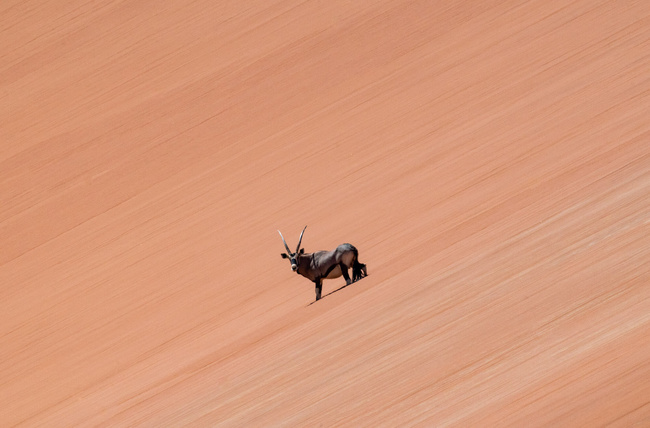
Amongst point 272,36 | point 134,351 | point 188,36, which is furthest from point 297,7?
point 134,351

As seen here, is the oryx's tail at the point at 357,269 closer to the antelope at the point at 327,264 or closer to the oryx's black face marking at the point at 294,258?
the antelope at the point at 327,264

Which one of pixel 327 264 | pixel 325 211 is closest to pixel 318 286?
pixel 327 264

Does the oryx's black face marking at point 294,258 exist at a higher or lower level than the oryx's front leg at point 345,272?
higher

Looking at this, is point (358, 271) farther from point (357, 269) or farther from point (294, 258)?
point (294, 258)

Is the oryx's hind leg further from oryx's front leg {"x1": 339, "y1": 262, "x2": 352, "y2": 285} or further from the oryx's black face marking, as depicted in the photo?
the oryx's black face marking

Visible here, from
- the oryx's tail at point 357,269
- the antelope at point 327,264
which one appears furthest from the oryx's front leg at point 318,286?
the oryx's tail at point 357,269

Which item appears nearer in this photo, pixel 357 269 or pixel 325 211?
pixel 357 269
